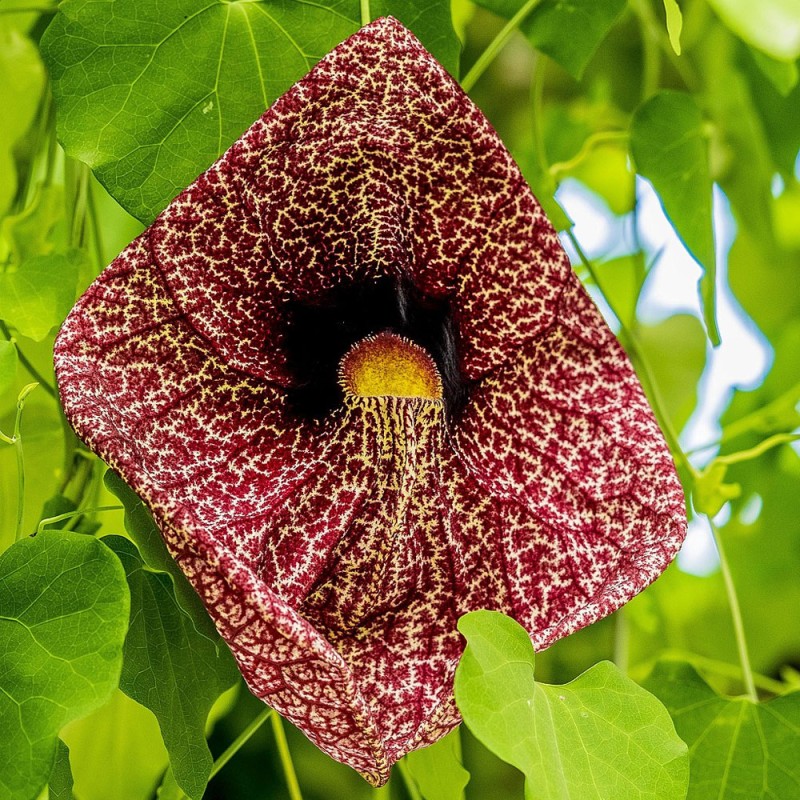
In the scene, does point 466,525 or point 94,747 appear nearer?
point 466,525

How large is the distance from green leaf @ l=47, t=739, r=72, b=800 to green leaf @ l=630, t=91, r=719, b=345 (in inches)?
22.6

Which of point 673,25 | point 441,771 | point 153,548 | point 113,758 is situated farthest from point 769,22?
point 113,758

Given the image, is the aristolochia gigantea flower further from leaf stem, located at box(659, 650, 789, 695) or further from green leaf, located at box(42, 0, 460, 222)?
leaf stem, located at box(659, 650, 789, 695)

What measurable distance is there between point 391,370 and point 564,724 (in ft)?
0.73

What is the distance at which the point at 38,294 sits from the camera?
71 centimetres

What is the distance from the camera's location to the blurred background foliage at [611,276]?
0.78 metres

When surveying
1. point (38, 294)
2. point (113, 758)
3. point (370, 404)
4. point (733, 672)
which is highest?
point (370, 404)

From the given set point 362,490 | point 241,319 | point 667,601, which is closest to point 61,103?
point 241,319

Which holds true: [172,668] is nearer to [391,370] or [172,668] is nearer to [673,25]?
[391,370]

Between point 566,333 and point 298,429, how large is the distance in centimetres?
16

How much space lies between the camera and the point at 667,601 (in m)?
1.34

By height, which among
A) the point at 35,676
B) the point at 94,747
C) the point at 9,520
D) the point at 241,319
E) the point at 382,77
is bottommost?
the point at 94,747

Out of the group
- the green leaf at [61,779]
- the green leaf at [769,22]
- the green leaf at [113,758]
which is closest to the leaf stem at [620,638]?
the green leaf at [113,758]

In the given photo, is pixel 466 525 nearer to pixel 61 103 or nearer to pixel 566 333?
pixel 566 333
